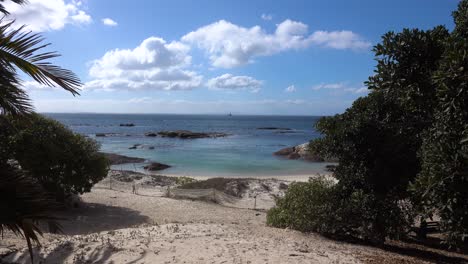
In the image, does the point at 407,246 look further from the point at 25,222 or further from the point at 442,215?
the point at 25,222

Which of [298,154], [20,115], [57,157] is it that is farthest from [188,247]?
[298,154]

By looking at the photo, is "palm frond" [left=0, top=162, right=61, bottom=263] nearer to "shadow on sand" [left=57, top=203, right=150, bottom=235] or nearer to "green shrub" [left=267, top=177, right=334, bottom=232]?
"green shrub" [left=267, top=177, right=334, bottom=232]

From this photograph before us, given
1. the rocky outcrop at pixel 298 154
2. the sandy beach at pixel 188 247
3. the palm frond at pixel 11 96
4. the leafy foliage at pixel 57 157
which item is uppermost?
the palm frond at pixel 11 96

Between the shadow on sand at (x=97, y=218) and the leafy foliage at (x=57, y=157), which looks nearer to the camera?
the shadow on sand at (x=97, y=218)

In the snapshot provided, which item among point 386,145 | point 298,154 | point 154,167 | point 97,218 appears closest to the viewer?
point 386,145

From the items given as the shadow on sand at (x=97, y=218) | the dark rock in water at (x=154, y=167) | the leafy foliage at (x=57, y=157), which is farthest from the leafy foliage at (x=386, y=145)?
the dark rock in water at (x=154, y=167)

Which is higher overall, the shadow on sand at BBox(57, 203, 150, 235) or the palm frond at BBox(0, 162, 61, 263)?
the palm frond at BBox(0, 162, 61, 263)

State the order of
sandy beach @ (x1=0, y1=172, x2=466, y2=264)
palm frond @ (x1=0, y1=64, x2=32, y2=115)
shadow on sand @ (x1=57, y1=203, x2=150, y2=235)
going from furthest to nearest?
shadow on sand @ (x1=57, y1=203, x2=150, y2=235)
sandy beach @ (x1=0, y1=172, x2=466, y2=264)
palm frond @ (x1=0, y1=64, x2=32, y2=115)

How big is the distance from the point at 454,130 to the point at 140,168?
33.9 metres

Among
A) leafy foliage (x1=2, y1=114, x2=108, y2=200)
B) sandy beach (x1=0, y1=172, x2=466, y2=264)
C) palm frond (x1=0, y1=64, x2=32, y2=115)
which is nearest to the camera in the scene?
palm frond (x1=0, y1=64, x2=32, y2=115)

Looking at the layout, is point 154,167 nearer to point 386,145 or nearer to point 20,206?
point 386,145

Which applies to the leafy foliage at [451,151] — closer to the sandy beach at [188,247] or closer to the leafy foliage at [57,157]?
the sandy beach at [188,247]

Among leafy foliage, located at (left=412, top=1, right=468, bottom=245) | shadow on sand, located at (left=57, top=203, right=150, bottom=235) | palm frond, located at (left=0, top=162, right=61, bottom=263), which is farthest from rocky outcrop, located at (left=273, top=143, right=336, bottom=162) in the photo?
palm frond, located at (left=0, top=162, right=61, bottom=263)

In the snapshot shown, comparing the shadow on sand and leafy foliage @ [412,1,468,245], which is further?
the shadow on sand
